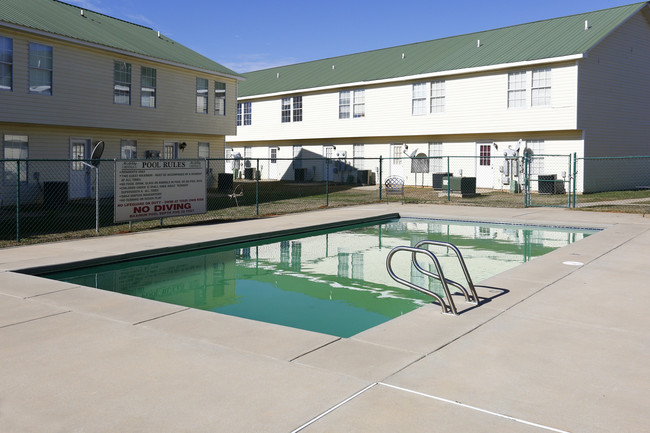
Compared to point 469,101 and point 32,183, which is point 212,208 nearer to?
point 32,183

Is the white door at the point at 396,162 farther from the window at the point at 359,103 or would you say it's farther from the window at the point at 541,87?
the window at the point at 541,87

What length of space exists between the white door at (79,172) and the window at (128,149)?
1.78 metres

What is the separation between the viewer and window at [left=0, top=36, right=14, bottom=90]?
19953mm

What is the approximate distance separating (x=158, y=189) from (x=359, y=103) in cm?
2187

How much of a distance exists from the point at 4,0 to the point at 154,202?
492 inches

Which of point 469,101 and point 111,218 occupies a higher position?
point 469,101

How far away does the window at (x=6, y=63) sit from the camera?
20.0 metres

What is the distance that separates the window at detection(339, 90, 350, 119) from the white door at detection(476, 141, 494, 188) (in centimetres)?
882

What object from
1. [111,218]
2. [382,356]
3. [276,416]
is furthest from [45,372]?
[111,218]

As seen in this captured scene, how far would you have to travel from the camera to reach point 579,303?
7371mm

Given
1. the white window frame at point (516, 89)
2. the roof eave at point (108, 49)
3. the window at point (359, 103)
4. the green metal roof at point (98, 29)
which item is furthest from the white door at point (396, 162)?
the green metal roof at point (98, 29)

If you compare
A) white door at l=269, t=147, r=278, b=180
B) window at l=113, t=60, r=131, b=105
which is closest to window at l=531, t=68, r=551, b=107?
window at l=113, t=60, r=131, b=105

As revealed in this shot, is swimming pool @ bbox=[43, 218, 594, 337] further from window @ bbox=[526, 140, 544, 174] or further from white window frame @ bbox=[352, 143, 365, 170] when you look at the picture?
white window frame @ bbox=[352, 143, 365, 170]

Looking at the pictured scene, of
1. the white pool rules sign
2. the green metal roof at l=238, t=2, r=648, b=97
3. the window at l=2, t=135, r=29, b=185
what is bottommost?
the white pool rules sign
